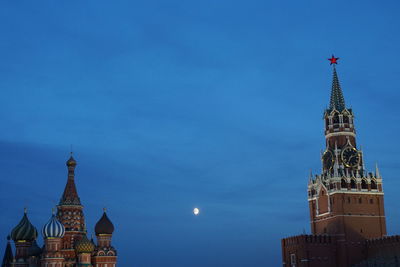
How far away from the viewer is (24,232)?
10344 cm

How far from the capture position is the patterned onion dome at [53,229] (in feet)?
318

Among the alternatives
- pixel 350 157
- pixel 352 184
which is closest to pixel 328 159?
pixel 350 157

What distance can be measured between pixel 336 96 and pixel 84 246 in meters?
50.9

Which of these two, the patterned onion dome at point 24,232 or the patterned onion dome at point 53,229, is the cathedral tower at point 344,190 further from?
the patterned onion dome at point 24,232

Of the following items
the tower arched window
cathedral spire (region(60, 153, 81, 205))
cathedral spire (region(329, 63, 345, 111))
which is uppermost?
cathedral spire (region(329, 63, 345, 111))

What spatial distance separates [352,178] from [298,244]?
14.4 metres

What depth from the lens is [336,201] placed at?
93.1m

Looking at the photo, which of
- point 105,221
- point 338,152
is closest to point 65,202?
point 105,221

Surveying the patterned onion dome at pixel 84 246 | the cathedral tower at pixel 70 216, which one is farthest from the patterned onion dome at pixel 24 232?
the patterned onion dome at pixel 84 246

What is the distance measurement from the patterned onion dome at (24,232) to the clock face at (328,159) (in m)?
53.0

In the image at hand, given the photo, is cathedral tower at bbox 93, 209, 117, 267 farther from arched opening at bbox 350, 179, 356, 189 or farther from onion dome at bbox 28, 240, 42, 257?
arched opening at bbox 350, 179, 356, 189

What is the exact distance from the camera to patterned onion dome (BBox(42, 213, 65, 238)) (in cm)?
9706

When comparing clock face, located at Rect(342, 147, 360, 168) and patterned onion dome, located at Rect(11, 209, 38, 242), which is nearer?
clock face, located at Rect(342, 147, 360, 168)

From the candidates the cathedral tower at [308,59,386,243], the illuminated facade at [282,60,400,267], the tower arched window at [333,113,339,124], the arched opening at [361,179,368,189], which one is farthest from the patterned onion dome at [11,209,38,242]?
the arched opening at [361,179,368,189]
